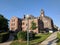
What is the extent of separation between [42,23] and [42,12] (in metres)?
11.2

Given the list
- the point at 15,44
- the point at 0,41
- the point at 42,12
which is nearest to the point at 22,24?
the point at 42,12

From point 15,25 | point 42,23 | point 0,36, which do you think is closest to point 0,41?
point 0,36

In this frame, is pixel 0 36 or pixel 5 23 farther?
pixel 5 23

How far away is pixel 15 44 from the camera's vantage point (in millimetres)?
34406

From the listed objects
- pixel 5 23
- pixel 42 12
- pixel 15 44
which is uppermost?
pixel 42 12

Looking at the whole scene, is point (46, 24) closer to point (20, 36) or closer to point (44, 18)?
point (44, 18)

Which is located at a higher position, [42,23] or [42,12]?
[42,12]

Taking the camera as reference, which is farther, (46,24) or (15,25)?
(46,24)

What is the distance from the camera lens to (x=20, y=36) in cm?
3931

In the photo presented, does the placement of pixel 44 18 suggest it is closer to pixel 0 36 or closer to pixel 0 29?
pixel 0 29

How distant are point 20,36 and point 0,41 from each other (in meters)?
5.95

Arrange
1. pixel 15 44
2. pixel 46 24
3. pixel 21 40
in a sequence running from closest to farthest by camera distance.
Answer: pixel 15 44
pixel 21 40
pixel 46 24

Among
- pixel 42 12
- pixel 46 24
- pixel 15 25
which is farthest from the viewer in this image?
pixel 42 12

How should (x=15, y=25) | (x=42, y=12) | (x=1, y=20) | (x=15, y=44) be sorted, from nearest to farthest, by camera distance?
(x=15, y=44) < (x=1, y=20) < (x=15, y=25) < (x=42, y=12)
